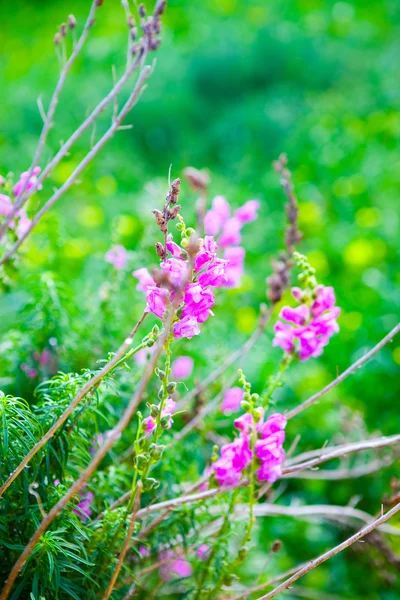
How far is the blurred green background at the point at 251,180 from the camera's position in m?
1.71

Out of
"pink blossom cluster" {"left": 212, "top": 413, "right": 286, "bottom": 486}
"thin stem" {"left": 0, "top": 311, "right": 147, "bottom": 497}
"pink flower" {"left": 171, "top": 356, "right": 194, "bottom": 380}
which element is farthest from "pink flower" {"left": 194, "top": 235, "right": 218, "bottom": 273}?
"pink flower" {"left": 171, "top": 356, "right": 194, "bottom": 380}

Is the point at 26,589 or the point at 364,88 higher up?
the point at 26,589

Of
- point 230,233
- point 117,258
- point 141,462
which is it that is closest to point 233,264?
point 230,233

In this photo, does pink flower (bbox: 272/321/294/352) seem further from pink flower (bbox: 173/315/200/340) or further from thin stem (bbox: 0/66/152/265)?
thin stem (bbox: 0/66/152/265)

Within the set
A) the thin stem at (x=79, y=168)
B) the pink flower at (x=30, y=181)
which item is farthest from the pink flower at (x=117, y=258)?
the thin stem at (x=79, y=168)

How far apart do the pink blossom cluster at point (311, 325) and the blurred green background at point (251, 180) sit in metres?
0.50

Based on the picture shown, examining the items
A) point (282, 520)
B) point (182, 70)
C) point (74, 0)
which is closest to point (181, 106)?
point (182, 70)

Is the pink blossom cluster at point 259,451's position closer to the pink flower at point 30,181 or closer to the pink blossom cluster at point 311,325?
the pink blossom cluster at point 311,325

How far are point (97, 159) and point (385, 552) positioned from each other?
2.86m

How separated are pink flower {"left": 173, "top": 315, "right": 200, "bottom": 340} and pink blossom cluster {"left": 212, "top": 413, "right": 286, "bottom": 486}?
0.20 m

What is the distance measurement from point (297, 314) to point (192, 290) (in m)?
0.35

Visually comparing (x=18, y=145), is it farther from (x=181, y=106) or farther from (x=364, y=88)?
(x=364, y=88)

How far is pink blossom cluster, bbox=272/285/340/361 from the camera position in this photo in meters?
1.05

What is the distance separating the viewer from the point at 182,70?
4.23 meters
